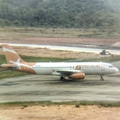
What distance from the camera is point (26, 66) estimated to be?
62.6 metres

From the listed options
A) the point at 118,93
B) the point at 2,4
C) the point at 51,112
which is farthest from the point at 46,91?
the point at 2,4

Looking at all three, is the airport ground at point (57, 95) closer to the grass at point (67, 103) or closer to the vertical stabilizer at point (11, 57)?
the grass at point (67, 103)

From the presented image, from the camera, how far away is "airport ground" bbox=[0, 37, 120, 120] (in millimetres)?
35844

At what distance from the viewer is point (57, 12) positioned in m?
182

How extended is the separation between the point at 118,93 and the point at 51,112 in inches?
556

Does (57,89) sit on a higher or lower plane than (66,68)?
lower

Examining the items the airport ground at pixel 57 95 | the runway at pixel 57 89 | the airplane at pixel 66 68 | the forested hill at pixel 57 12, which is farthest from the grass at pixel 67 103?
the forested hill at pixel 57 12

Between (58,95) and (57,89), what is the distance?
5515 mm

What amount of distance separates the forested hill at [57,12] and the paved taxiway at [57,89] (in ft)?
249

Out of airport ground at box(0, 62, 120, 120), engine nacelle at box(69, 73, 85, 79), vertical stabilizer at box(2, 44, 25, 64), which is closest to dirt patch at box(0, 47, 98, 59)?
airport ground at box(0, 62, 120, 120)

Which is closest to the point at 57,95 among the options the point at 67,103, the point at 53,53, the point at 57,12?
the point at 67,103

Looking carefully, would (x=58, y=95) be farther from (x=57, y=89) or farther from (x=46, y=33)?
(x=46, y=33)

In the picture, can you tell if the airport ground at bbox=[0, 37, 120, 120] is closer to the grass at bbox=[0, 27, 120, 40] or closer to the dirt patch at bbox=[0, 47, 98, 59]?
the dirt patch at bbox=[0, 47, 98, 59]

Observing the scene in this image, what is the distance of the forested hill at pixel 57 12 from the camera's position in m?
147
